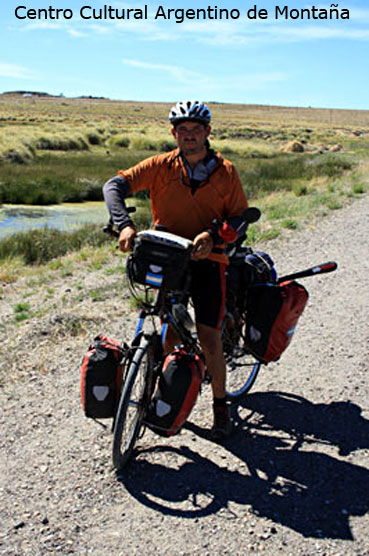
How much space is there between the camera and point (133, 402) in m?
3.41

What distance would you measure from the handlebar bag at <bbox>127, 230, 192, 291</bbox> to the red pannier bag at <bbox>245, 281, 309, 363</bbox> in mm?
785

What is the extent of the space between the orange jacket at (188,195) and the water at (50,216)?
1142 centimetres

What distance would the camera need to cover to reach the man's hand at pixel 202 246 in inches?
127

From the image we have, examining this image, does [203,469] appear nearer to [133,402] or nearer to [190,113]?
[133,402]

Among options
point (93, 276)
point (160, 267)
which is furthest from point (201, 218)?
point (93, 276)

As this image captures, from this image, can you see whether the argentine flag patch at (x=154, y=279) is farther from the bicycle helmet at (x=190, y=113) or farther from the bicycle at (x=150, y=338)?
the bicycle helmet at (x=190, y=113)

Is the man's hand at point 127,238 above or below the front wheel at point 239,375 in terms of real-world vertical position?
above

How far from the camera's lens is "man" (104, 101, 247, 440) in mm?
3465

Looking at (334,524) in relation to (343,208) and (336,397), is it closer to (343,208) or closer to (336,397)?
(336,397)

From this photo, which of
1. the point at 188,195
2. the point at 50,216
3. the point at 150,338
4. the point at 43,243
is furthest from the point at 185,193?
the point at 50,216

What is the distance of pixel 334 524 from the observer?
305cm

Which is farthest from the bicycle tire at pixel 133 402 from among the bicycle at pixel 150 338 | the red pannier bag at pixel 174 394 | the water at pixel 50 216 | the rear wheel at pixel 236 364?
the water at pixel 50 216

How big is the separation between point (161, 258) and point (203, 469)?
1362 millimetres

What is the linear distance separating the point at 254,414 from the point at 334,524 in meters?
1.30
